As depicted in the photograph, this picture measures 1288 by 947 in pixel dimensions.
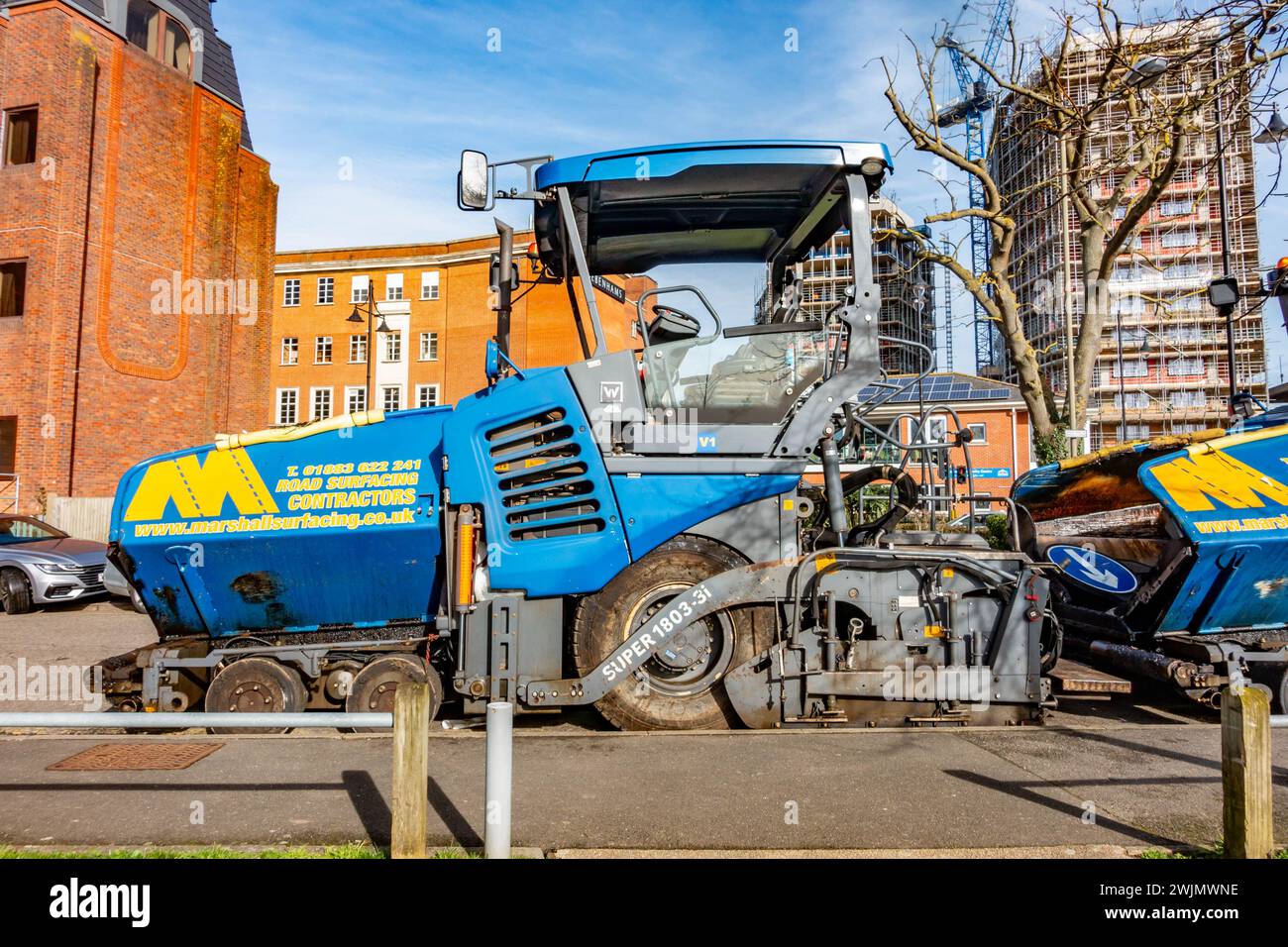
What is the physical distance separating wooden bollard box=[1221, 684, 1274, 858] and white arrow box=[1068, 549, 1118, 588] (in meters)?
3.41

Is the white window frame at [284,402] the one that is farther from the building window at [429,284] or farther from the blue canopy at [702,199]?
the blue canopy at [702,199]

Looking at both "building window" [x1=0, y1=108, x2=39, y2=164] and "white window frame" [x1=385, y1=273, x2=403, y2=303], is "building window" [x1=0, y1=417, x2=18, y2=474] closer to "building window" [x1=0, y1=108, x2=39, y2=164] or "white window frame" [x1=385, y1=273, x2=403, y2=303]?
"building window" [x1=0, y1=108, x2=39, y2=164]

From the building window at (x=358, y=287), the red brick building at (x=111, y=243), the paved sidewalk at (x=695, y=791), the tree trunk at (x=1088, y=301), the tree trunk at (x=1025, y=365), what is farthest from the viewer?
the building window at (x=358, y=287)

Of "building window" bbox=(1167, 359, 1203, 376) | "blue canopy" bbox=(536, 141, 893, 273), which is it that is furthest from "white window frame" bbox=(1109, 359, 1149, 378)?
"blue canopy" bbox=(536, 141, 893, 273)

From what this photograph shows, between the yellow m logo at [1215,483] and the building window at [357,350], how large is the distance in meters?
46.2

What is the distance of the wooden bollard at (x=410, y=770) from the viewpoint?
376 cm

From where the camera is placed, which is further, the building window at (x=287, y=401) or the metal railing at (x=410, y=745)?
the building window at (x=287, y=401)

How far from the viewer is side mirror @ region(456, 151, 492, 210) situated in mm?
5777

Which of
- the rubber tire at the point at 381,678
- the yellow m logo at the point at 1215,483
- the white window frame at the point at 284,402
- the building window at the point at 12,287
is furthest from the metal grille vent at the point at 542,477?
the white window frame at the point at 284,402
